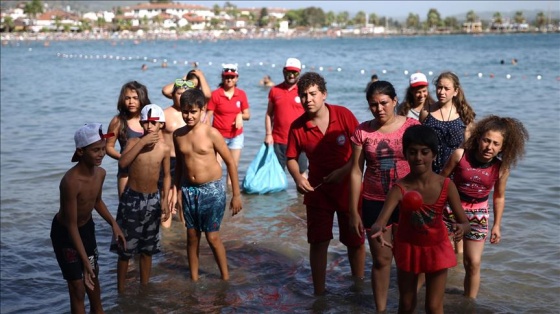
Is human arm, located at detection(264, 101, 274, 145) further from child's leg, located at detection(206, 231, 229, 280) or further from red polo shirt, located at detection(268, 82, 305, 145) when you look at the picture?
child's leg, located at detection(206, 231, 229, 280)

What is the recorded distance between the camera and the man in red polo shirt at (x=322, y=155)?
18.1ft

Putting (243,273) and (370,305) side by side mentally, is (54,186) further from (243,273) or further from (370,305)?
(370,305)

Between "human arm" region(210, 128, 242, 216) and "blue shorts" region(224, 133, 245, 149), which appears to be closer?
"human arm" region(210, 128, 242, 216)

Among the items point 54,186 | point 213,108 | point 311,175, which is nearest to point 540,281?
point 311,175

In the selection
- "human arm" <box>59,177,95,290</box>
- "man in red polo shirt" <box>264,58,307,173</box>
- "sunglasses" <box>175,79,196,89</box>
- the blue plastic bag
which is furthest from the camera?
the blue plastic bag

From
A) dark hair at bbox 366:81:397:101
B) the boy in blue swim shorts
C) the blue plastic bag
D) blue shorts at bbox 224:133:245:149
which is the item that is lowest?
the blue plastic bag

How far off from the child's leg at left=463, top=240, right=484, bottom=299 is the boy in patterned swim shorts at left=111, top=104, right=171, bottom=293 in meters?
2.64

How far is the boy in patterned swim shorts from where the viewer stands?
6.02 meters

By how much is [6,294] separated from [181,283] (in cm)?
168

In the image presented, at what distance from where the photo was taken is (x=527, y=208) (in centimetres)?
913

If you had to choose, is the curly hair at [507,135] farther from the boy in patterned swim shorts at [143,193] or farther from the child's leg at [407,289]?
the boy in patterned swim shorts at [143,193]

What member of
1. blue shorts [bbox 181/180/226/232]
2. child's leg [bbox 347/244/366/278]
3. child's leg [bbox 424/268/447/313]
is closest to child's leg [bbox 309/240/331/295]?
child's leg [bbox 347/244/366/278]

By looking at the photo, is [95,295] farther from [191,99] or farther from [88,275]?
[191,99]

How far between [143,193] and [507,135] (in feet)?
10.0
